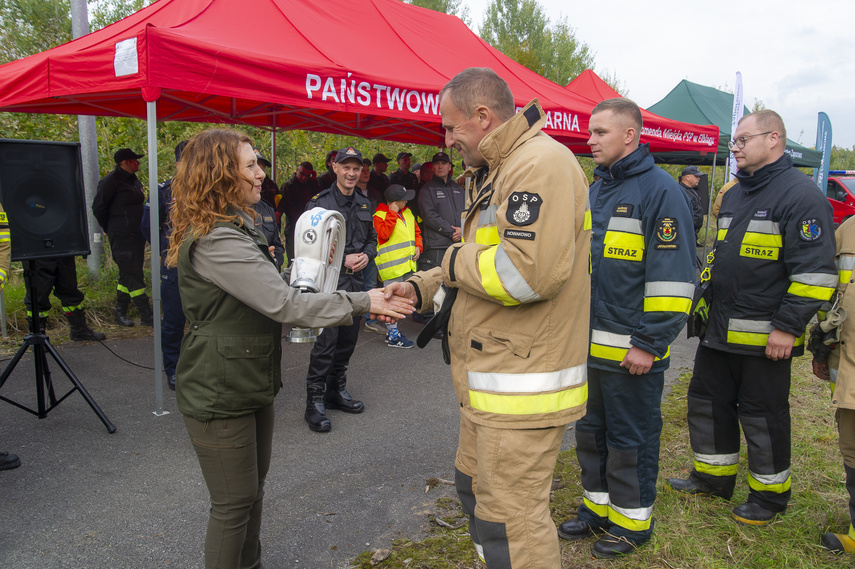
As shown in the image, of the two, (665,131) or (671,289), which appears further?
(665,131)

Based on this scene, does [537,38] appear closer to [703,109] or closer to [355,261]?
[703,109]

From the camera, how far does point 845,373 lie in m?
2.71

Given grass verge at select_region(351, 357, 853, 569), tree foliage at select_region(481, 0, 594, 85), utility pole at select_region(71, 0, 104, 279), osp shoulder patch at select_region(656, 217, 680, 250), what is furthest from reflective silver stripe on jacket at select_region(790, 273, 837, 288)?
tree foliage at select_region(481, 0, 594, 85)

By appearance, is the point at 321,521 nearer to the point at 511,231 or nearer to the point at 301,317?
the point at 301,317

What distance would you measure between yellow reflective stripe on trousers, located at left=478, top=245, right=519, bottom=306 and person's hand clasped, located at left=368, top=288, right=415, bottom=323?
61 cm

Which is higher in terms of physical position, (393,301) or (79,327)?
(393,301)

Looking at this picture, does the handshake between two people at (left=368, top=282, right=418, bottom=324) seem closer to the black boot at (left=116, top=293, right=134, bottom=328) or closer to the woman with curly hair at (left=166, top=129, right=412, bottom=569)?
the woman with curly hair at (left=166, top=129, right=412, bottom=569)

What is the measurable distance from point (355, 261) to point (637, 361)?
8.83 feet

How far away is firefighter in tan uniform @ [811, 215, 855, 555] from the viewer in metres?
2.71

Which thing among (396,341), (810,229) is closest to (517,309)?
(810,229)

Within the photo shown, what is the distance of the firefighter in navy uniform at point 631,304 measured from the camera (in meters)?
2.53

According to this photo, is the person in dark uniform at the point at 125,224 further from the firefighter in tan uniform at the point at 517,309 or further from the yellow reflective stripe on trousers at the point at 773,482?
the yellow reflective stripe on trousers at the point at 773,482

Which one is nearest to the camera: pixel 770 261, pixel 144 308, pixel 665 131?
pixel 770 261

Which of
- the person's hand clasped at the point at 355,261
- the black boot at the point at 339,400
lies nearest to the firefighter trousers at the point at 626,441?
the black boot at the point at 339,400
